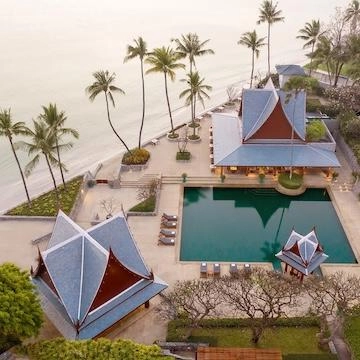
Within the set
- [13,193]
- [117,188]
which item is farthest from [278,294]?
[13,193]

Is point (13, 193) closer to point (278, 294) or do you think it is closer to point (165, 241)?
point (165, 241)

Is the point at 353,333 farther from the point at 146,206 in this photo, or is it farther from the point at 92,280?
the point at 146,206

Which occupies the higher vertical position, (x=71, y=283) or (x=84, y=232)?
(x=84, y=232)

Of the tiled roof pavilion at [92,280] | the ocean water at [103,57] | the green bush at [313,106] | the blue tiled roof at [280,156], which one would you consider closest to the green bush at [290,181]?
the blue tiled roof at [280,156]

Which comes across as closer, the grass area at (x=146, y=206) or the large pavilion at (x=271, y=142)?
the grass area at (x=146, y=206)

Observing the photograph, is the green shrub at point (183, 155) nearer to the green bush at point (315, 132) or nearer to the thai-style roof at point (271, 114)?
the thai-style roof at point (271, 114)
